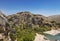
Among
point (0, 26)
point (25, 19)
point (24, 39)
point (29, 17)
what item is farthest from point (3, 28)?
point (29, 17)

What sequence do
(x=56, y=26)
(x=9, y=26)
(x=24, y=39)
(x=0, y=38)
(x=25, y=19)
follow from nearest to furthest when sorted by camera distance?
(x=0, y=38), (x=9, y=26), (x=24, y=39), (x=25, y=19), (x=56, y=26)

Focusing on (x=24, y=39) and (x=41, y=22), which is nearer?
(x=24, y=39)

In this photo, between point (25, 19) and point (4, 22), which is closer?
point (4, 22)

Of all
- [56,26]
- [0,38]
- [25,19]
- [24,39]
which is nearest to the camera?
[0,38]

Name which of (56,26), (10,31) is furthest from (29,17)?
(10,31)

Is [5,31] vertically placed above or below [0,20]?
below

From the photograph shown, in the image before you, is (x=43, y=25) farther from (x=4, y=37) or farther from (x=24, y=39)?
(x=4, y=37)

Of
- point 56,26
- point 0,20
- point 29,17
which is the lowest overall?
point 56,26

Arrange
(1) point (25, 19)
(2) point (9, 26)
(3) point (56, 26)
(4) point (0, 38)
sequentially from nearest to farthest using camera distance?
(4) point (0, 38), (2) point (9, 26), (1) point (25, 19), (3) point (56, 26)

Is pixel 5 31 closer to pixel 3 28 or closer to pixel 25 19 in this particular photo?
pixel 3 28
